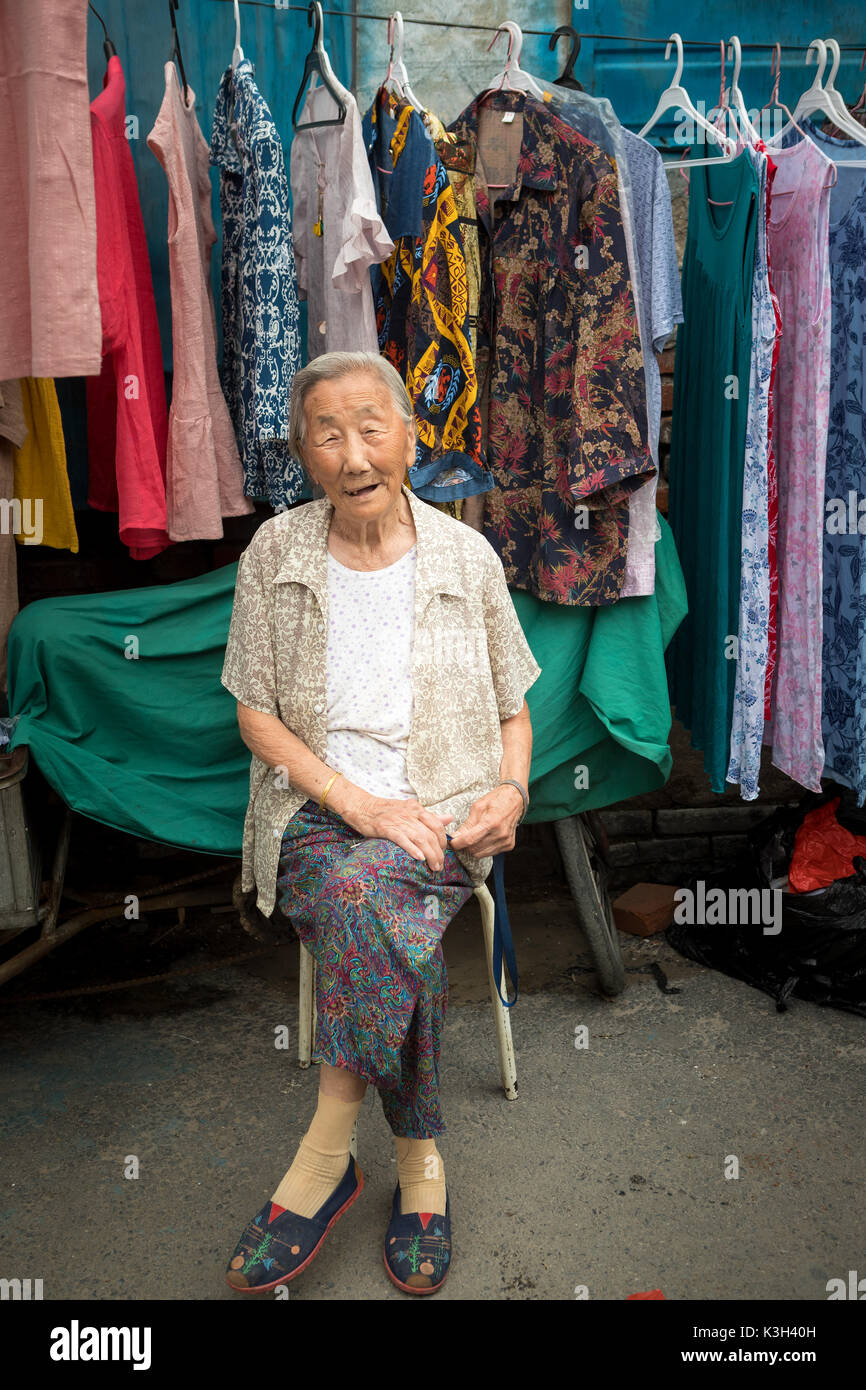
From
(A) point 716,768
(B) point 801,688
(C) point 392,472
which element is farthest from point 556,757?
(C) point 392,472

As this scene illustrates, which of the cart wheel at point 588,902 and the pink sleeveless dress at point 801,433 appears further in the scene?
the cart wheel at point 588,902

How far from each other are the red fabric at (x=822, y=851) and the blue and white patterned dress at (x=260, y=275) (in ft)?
5.63

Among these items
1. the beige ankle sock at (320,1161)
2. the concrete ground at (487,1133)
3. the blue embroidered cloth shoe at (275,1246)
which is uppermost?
the beige ankle sock at (320,1161)

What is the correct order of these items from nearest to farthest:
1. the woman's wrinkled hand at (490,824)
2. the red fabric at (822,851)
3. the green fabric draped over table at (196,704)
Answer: the woman's wrinkled hand at (490,824), the green fabric draped over table at (196,704), the red fabric at (822,851)

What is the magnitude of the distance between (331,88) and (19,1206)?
2578mm

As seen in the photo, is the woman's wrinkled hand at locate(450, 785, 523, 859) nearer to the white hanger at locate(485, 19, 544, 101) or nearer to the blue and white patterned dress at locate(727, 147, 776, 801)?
the blue and white patterned dress at locate(727, 147, 776, 801)

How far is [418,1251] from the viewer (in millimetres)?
2082

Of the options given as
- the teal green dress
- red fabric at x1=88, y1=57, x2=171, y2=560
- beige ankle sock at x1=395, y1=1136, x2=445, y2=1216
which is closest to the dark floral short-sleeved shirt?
the teal green dress

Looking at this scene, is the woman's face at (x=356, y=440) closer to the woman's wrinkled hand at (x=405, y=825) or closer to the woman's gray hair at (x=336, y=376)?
the woman's gray hair at (x=336, y=376)

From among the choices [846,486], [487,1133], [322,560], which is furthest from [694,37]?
[487,1133]

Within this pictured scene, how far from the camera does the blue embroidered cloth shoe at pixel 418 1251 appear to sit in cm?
205

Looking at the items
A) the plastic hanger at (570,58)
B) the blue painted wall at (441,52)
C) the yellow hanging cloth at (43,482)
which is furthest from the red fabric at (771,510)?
the yellow hanging cloth at (43,482)

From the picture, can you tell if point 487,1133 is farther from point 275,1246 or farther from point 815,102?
point 815,102

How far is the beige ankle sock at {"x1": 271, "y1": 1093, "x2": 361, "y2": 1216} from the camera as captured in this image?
2.07 m
